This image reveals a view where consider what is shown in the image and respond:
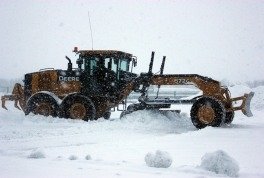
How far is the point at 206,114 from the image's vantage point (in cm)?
1330

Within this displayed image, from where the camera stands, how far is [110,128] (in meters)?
12.7

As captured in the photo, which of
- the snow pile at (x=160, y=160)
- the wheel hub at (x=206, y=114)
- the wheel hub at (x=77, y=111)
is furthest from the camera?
the wheel hub at (x=77, y=111)

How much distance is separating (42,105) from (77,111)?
1604mm

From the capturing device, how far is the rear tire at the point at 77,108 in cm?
1492

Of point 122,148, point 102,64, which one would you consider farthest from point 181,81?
point 122,148

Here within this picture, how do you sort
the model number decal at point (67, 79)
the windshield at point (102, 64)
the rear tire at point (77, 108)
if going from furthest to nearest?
the model number decal at point (67, 79)
the windshield at point (102, 64)
the rear tire at point (77, 108)

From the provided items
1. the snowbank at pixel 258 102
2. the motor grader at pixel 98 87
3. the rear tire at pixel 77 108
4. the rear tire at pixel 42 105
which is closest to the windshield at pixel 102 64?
the motor grader at pixel 98 87

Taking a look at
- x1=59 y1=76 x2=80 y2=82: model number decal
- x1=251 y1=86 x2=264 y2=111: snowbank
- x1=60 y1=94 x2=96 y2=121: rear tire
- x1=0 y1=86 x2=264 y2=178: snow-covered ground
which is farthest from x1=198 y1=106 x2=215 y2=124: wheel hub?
x1=251 y1=86 x2=264 y2=111: snowbank

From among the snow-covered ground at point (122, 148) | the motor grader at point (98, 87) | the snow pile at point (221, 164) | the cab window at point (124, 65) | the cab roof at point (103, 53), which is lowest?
the snow-covered ground at point (122, 148)

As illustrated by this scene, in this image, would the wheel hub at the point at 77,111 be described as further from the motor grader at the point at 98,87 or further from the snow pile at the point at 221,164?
the snow pile at the point at 221,164

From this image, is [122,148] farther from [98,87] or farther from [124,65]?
[124,65]

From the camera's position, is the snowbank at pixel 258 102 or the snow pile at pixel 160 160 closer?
the snow pile at pixel 160 160

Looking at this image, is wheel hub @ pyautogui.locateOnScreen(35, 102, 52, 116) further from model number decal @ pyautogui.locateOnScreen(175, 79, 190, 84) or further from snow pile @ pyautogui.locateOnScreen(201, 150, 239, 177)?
snow pile @ pyautogui.locateOnScreen(201, 150, 239, 177)

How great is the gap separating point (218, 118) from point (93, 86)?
16.3ft
